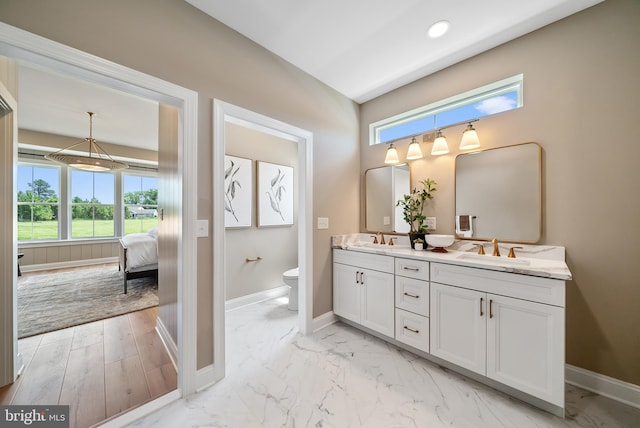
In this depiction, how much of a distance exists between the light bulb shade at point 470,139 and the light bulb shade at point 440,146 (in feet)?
0.51

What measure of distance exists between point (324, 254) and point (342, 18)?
84.0 inches

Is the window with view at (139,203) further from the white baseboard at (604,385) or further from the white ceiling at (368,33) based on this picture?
the white baseboard at (604,385)

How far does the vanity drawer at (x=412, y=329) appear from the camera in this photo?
1.96 metres

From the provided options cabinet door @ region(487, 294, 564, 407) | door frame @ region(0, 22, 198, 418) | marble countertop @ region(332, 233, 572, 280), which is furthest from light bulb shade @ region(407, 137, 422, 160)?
door frame @ region(0, 22, 198, 418)

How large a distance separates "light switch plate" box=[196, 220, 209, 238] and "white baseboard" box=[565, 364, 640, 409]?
285cm

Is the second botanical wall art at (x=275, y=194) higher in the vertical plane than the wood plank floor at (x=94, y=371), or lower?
higher

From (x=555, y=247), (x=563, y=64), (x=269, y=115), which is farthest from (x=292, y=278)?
(x=563, y=64)

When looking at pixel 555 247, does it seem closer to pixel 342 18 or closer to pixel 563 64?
pixel 563 64

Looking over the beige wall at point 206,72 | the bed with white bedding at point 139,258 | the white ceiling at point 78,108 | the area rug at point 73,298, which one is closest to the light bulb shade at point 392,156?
the beige wall at point 206,72

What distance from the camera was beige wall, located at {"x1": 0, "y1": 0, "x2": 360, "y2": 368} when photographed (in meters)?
1.26

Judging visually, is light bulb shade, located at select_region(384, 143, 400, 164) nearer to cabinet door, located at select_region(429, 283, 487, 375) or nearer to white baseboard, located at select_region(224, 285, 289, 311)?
cabinet door, located at select_region(429, 283, 487, 375)

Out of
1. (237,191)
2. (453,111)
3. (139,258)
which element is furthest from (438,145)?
(139,258)

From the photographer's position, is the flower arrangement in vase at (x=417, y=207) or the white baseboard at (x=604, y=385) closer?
the white baseboard at (x=604, y=385)

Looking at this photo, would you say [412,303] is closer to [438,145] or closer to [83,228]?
[438,145]
